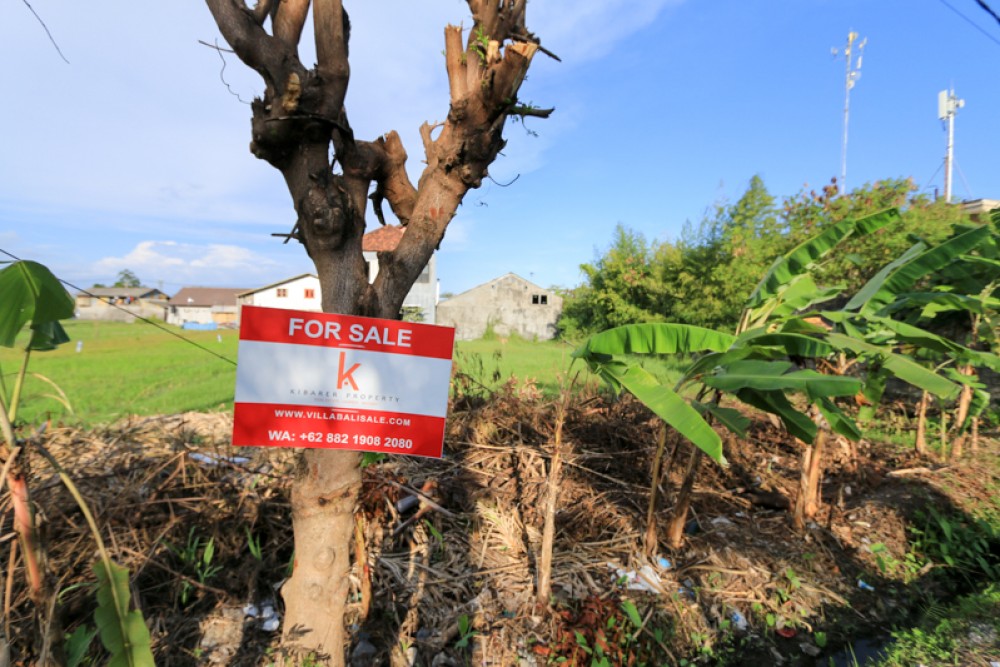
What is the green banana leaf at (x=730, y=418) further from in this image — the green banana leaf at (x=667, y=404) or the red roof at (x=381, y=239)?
the red roof at (x=381, y=239)

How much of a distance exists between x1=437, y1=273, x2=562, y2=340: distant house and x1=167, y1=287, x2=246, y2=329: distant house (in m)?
33.3

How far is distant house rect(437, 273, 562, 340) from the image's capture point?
28.6m

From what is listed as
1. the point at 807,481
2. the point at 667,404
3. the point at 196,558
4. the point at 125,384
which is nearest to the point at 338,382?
the point at 667,404

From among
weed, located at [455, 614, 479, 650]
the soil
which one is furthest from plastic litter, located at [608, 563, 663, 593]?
weed, located at [455, 614, 479, 650]

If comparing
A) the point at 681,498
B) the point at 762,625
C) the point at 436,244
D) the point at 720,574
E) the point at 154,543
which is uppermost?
the point at 436,244

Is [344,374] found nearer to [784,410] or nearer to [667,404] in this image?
[667,404]

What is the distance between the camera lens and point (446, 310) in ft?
97.3

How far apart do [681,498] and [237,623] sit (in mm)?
2916

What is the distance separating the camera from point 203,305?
188 feet

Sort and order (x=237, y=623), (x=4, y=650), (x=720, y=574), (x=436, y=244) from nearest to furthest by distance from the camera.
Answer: (x=4, y=650) → (x=436, y=244) → (x=237, y=623) → (x=720, y=574)

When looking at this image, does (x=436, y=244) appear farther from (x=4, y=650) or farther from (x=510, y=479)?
(x=510, y=479)

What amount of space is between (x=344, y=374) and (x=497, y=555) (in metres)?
2.02

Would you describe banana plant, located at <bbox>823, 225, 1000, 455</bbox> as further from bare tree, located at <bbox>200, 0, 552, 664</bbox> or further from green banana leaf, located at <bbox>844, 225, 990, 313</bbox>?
bare tree, located at <bbox>200, 0, 552, 664</bbox>

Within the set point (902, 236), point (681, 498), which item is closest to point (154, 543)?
point (681, 498)
